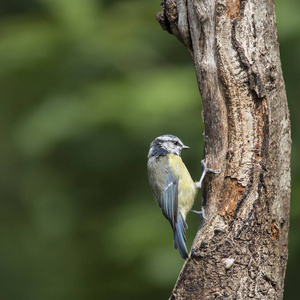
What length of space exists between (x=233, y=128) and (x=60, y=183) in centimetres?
323

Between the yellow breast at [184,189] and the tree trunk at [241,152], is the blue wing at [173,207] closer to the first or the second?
the yellow breast at [184,189]

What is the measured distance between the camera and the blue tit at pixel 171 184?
4.22 meters

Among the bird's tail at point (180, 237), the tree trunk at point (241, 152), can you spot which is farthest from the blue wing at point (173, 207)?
the tree trunk at point (241, 152)

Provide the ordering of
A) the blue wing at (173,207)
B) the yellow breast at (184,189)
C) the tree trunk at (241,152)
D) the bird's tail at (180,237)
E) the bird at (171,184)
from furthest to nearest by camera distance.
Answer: the yellow breast at (184,189) → the bird at (171,184) → the blue wing at (173,207) → the bird's tail at (180,237) → the tree trunk at (241,152)

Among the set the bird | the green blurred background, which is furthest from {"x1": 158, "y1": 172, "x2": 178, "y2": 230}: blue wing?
the green blurred background

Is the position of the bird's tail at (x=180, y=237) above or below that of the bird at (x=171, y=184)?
below

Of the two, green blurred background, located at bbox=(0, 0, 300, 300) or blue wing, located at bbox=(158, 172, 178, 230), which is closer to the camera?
blue wing, located at bbox=(158, 172, 178, 230)

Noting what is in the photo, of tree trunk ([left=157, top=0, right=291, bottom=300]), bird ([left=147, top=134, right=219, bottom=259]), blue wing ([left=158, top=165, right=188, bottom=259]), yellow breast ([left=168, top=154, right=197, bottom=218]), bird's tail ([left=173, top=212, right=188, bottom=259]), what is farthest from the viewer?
yellow breast ([left=168, top=154, right=197, bottom=218])

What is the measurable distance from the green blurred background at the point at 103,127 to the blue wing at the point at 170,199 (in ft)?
2.96

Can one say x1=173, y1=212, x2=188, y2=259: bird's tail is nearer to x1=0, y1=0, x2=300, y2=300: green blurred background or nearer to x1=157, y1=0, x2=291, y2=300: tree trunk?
x1=157, y1=0, x2=291, y2=300: tree trunk

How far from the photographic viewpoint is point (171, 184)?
171 inches

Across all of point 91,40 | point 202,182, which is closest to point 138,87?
point 91,40

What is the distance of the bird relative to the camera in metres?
4.21

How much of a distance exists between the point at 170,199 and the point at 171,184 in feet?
0.50
